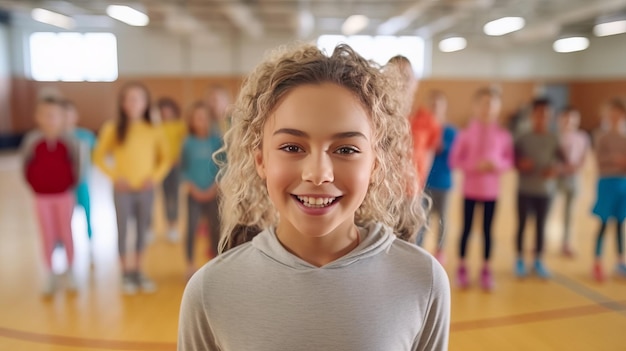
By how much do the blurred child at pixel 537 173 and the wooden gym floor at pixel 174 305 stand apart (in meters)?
0.28

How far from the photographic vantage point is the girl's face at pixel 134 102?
3.47 metres

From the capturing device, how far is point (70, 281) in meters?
3.59

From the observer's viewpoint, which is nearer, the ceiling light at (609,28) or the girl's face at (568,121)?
the girl's face at (568,121)

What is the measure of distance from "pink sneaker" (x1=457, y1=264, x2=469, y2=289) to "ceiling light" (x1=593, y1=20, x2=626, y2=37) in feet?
36.6

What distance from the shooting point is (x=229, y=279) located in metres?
0.93

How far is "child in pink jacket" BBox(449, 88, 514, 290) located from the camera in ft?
11.6

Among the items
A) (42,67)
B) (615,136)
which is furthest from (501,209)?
(42,67)

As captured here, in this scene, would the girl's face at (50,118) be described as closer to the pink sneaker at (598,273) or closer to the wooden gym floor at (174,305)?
the wooden gym floor at (174,305)

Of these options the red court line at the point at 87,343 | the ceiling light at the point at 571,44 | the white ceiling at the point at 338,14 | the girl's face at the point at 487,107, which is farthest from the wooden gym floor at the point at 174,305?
the ceiling light at the point at 571,44

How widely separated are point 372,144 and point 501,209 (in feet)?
20.3

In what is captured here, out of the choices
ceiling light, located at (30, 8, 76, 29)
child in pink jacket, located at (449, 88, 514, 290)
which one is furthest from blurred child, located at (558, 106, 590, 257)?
ceiling light, located at (30, 8, 76, 29)

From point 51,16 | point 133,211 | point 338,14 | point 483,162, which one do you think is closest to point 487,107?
point 483,162

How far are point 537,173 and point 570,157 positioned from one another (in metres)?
0.70

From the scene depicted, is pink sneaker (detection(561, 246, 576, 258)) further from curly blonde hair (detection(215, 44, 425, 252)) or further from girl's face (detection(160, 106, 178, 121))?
girl's face (detection(160, 106, 178, 121))
